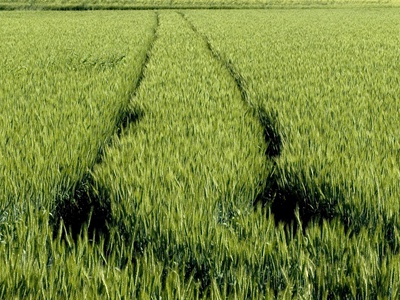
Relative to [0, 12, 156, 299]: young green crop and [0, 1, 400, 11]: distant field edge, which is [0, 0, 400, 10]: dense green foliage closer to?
[0, 1, 400, 11]: distant field edge

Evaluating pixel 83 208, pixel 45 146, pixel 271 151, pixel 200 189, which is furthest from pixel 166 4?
pixel 200 189

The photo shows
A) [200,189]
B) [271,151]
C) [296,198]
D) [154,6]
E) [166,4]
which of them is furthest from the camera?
[166,4]

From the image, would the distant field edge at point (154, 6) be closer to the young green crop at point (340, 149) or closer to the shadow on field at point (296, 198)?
the young green crop at point (340, 149)

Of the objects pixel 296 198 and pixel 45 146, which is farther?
pixel 45 146

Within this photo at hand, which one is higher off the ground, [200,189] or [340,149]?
[340,149]

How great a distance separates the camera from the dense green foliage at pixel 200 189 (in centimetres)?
107

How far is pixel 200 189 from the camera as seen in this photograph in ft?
5.22

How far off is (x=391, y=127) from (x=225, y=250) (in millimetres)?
1539

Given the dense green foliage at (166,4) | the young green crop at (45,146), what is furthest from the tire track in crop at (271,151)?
the dense green foliage at (166,4)

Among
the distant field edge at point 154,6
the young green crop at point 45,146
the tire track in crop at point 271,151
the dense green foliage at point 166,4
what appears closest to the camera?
the young green crop at point 45,146

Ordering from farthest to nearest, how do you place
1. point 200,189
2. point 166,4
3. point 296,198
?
point 166,4 < point 296,198 < point 200,189

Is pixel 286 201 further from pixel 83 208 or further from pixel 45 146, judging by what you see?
pixel 45 146

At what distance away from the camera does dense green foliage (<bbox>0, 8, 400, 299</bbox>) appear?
1.07 metres

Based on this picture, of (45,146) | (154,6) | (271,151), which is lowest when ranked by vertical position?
(45,146)
